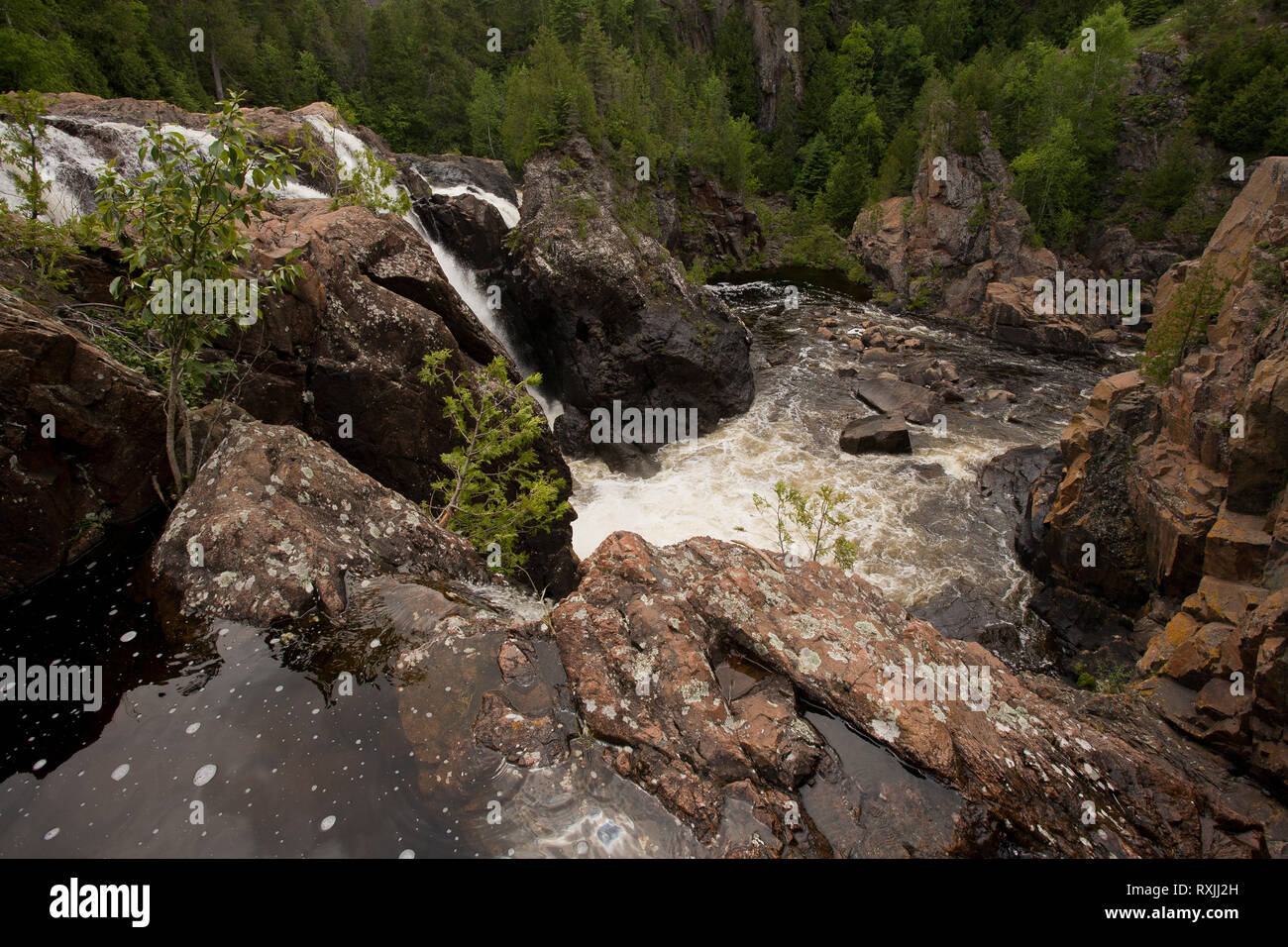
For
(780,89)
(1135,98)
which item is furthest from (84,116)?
(780,89)

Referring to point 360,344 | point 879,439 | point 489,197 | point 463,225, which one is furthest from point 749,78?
point 360,344

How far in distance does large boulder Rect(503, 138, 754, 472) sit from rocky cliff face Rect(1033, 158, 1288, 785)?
13.3 meters

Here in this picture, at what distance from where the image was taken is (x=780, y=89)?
75.6 metres

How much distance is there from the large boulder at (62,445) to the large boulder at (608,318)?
16.4 m

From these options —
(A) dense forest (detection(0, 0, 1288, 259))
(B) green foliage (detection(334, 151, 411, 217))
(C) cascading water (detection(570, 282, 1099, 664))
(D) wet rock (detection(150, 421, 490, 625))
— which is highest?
(A) dense forest (detection(0, 0, 1288, 259))

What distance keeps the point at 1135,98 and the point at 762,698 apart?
213 ft

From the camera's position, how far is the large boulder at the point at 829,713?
4195 millimetres

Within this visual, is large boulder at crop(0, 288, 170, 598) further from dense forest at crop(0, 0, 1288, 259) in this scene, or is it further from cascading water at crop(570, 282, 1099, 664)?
dense forest at crop(0, 0, 1288, 259)

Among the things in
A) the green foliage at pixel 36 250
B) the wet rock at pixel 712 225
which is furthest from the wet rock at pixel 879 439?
the wet rock at pixel 712 225

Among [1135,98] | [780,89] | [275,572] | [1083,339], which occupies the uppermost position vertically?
[780,89]

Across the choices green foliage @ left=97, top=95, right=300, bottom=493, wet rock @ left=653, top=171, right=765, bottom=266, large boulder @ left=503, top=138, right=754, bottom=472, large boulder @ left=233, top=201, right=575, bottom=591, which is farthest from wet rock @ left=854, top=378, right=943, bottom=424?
wet rock @ left=653, top=171, right=765, bottom=266

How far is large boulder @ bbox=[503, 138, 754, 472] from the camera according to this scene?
2355cm

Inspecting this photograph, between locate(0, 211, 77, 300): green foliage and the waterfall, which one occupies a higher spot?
the waterfall
